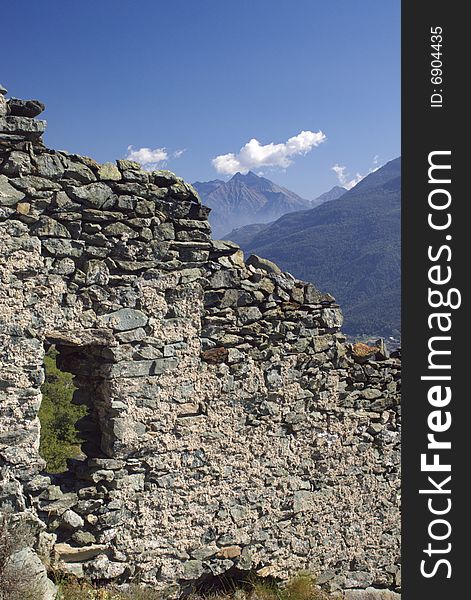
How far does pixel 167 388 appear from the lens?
4977 mm

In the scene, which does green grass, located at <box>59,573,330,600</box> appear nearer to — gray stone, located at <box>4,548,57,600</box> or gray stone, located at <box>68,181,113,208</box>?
gray stone, located at <box>4,548,57,600</box>

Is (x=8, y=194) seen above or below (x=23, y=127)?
below

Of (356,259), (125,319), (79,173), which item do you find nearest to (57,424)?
(125,319)

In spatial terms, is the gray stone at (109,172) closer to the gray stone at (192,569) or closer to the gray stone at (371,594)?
the gray stone at (192,569)

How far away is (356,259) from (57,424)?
141 metres

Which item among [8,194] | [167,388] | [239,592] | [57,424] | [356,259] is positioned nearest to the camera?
[8,194]

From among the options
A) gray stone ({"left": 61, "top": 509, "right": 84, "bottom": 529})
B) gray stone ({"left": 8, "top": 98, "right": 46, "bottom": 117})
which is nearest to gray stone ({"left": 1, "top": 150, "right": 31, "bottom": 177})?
gray stone ({"left": 8, "top": 98, "right": 46, "bottom": 117})

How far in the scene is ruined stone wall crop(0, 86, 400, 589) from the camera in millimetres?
4379

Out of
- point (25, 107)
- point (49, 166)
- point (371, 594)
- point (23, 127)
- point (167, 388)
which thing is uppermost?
point (25, 107)

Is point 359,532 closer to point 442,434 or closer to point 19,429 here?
point 442,434

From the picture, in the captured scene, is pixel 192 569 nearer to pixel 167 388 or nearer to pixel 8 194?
pixel 167 388

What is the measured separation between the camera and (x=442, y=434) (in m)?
→ 4.52

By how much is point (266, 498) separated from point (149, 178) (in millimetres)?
2961

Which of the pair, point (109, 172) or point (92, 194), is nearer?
point (92, 194)
